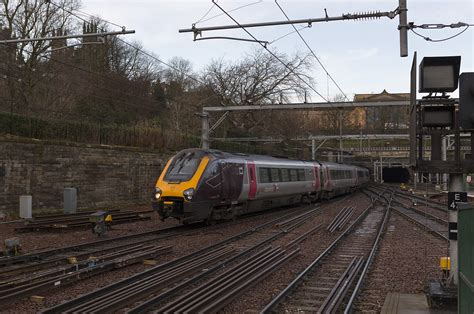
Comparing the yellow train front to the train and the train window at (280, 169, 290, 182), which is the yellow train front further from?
the train window at (280, 169, 290, 182)

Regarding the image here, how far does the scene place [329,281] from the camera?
8711 mm

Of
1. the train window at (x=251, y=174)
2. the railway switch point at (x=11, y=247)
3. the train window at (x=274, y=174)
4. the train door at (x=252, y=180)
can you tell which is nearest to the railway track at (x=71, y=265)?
the railway switch point at (x=11, y=247)

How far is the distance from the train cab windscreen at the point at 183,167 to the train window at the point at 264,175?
4398 mm

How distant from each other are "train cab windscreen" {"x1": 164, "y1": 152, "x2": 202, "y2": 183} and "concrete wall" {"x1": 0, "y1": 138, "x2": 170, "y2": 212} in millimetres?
6021

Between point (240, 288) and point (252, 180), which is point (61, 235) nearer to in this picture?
point (252, 180)

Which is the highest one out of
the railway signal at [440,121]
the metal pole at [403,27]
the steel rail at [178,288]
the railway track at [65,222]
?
the metal pole at [403,27]

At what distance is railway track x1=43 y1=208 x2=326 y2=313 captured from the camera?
661cm

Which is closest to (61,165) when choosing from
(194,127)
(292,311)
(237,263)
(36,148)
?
(36,148)

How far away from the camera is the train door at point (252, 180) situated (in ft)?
61.6

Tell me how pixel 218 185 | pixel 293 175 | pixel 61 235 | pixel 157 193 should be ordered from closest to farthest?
pixel 61 235 → pixel 157 193 → pixel 218 185 → pixel 293 175

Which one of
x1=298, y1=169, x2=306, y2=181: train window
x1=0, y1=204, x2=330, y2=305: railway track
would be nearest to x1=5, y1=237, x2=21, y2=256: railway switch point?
x1=0, y1=204, x2=330, y2=305: railway track

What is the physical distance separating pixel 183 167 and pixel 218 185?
1353mm

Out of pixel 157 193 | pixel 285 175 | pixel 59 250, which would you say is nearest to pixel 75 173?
pixel 157 193

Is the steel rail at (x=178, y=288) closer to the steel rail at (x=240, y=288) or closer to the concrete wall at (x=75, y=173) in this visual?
the steel rail at (x=240, y=288)
